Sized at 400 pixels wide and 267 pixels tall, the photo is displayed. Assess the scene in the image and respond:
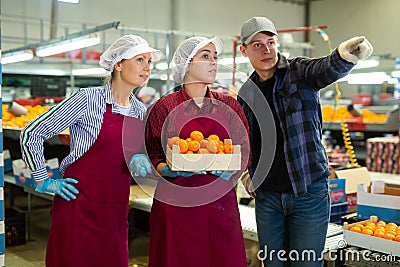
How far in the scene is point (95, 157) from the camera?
233cm

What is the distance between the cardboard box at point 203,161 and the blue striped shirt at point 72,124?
1.56ft

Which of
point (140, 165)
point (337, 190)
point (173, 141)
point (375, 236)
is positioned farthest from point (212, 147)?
point (337, 190)

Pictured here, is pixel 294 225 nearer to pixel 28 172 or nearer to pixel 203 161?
pixel 203 161

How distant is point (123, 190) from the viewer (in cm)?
244

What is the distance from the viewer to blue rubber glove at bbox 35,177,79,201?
7.56 ft

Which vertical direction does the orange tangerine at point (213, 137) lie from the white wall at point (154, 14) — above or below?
below

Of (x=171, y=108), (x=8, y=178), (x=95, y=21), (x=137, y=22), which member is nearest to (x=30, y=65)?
(x=95, y=21)

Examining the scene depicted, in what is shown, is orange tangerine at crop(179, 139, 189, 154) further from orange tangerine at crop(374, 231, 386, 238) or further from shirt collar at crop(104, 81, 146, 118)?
orange tangerine at crop(374, 231, 386, 238)

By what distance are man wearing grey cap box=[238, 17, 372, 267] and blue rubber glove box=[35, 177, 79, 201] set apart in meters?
0.84

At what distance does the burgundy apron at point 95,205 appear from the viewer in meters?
2.34

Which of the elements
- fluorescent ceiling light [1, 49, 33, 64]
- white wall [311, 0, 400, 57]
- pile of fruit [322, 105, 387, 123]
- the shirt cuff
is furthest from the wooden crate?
white wall [311, 0, 400, 57]

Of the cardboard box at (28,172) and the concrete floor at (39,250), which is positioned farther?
the cardboard box at (28,172)

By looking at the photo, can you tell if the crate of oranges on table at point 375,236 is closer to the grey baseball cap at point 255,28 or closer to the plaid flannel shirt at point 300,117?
the plaid flannel shirt at point 300,117

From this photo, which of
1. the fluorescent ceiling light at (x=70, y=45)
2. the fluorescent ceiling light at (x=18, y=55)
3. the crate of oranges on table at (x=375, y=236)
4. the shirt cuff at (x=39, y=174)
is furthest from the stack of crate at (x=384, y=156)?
the fluorescent ceiling light at (x=18, y=55)
